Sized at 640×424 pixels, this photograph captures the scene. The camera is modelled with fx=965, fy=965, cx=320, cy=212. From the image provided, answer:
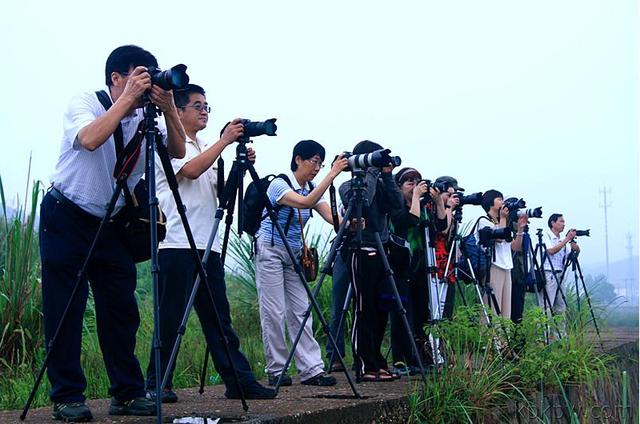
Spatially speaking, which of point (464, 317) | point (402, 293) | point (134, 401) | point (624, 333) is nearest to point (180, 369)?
point (402, 293)

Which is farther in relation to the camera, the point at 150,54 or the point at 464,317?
the point at 464,317

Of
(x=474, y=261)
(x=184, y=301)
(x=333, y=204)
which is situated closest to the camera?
(x=184, y=301)

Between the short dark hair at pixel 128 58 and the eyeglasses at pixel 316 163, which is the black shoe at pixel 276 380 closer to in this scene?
the eyeglasses at pixel 316 163

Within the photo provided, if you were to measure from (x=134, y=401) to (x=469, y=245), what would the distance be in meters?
4.31

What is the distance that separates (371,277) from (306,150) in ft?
2.87

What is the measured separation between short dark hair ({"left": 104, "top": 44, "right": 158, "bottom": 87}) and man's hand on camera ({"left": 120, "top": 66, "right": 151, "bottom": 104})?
30 cm

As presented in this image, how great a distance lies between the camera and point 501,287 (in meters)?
8.12

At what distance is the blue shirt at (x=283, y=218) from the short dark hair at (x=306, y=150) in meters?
0.16

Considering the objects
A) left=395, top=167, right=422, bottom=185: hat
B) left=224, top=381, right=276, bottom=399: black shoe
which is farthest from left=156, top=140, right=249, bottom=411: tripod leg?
left=395, top=167, right=422, bottom=185: hat

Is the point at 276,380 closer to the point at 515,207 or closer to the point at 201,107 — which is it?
the point at 201,107

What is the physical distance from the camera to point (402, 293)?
6102mm

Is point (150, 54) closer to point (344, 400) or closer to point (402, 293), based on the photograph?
point (344, 400)

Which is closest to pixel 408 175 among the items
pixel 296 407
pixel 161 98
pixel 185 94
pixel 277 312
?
pixel 277 312

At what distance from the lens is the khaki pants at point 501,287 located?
26.5 ft
